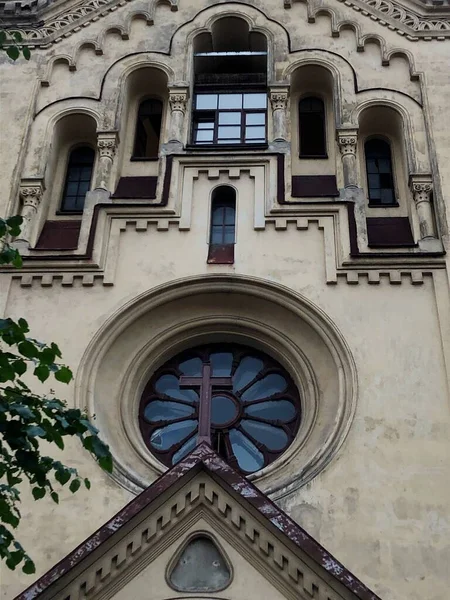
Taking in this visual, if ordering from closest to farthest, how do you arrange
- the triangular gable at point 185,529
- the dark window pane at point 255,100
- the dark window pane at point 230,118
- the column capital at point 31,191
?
the triangular gable at point 185,529, the column capital at point 31,191, the dark window pane at point 230,118, the dark window pane at point 255,100

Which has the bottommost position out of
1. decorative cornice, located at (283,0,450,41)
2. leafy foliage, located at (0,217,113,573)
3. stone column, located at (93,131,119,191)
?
leafy foliage, located at (0,217,113,573)

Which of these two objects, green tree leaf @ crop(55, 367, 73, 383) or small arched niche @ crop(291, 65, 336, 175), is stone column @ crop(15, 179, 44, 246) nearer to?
small arched niche @ crop(291, 65, 336, 175)

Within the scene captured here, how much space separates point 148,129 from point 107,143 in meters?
1.38

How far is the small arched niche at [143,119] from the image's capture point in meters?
16.3

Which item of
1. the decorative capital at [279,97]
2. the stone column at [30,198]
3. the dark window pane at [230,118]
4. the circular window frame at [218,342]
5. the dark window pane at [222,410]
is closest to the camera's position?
the circular window frame at [218,342]

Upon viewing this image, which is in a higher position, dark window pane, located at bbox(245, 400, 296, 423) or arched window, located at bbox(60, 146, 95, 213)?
arched window, located at bbox(60, 146, 95, 213)

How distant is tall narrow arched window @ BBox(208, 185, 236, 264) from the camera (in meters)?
14.4

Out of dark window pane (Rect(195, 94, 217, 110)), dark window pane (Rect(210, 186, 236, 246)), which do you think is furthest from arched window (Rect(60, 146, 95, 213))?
dark window pane (Rect(210, 186, 236, 246))

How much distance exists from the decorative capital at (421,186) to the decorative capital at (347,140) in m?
1.21

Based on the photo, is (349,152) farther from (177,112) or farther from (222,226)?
(177,112)

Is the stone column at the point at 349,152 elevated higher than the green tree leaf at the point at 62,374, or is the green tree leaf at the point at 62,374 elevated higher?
the stone column at the point at 349,152

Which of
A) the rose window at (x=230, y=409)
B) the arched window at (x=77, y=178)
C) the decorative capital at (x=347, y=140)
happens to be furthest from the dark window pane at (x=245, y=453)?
the decorative capital at (x=347, y=140)

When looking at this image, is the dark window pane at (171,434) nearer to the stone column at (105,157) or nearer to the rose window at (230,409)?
the rose window at (230,409)

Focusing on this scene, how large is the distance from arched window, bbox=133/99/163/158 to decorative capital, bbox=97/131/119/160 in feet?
1.84
